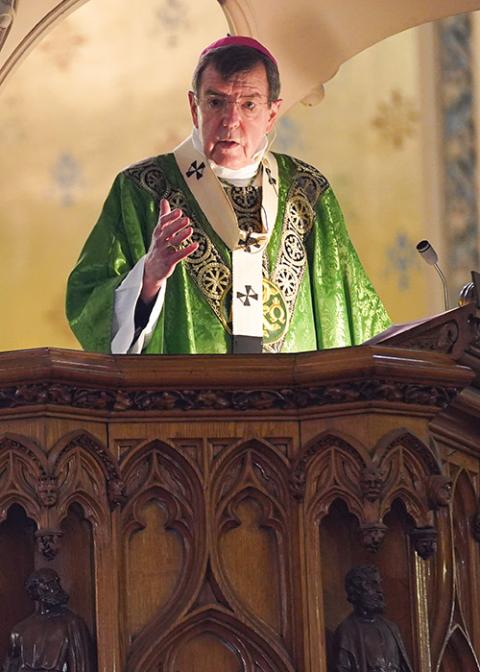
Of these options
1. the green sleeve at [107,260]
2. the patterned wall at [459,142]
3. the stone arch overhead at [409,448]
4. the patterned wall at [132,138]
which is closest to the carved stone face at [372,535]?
the stone arch overhead at [409,448]

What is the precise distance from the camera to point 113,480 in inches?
124

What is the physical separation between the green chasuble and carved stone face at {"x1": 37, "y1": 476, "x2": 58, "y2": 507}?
128 cm

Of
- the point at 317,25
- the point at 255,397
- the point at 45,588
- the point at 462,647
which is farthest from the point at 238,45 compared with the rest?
the point at 317,25

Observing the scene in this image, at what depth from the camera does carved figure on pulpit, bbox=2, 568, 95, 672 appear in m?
3.02

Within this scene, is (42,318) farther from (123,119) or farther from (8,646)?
(8,646)

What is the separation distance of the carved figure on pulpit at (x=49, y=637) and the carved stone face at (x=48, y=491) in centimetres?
12

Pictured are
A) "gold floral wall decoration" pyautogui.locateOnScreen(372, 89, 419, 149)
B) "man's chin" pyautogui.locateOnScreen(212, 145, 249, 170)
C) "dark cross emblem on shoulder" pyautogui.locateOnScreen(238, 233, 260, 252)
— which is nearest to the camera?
"man's chin" pyautogui.locateOnScreen(212, 145, 249, 170)

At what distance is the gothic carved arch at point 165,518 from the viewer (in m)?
3.14

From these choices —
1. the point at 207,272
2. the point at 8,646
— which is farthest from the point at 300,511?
the point at 207,272

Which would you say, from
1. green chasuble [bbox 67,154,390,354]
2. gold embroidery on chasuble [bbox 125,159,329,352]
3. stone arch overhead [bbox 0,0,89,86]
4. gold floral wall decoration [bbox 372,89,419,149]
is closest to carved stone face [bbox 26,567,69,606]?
green chasuble [bbox 67,154,390,354]

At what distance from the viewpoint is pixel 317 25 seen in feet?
28.8

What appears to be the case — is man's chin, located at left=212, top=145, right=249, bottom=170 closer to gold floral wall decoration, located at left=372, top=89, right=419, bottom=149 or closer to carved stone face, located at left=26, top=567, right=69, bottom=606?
carved stone face, located at left=26, top=567, right=69, bottom=606

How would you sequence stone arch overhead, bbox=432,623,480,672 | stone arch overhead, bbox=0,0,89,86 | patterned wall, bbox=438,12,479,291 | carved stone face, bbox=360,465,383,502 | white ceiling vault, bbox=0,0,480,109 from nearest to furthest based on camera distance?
carved stone face, bbox=360,465,383,502
stone arch overhead, bbox=432,623,480,672
stone arch overhead, bbox=0,0,89,86
white ceiling vault, bbox=0,0,480,109
patterned wall, bbox=438,12,479,291

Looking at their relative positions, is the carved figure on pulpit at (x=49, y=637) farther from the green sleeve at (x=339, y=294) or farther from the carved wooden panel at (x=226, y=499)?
the green sleeve at (x=339, y=294)
